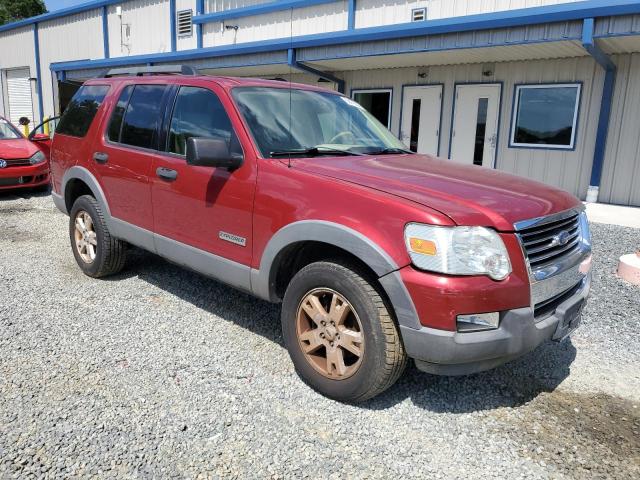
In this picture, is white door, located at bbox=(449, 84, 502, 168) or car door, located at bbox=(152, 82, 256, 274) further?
white door, located at bbox=(449, 84, 502, 168)

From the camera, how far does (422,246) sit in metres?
2.56

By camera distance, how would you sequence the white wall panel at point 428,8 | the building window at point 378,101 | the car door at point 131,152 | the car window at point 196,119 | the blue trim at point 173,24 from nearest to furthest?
1. the car window at point 196,119
2. the car door at point 131,152
3. the white wall panel at point 428,8
4. the building window at point 378,101
5. the blue trim at point 173,24

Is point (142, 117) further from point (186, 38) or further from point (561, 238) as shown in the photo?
point (186, 38)

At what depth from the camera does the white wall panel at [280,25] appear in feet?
50.3

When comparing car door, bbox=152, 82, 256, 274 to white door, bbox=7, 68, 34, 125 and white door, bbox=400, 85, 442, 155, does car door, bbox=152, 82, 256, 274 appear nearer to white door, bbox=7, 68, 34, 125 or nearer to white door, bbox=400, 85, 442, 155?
white door, bbox=400, 85, 442, 155

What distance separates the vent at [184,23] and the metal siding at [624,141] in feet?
48.7

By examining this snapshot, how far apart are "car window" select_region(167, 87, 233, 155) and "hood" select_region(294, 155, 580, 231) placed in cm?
77

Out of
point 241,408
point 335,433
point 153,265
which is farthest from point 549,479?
point 153,265

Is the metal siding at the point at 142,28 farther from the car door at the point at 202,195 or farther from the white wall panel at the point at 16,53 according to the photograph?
the car door at the point at 202,195

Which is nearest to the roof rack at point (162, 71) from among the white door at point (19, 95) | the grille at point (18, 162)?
the grille at point (18, 162)

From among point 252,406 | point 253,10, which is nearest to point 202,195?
point 252,406

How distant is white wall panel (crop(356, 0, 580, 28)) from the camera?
12469mm

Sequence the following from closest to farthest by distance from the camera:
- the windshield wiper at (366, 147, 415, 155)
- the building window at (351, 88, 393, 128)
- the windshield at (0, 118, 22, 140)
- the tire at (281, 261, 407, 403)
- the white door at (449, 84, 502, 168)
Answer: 1. the tire at (281, 261, 407, 403)
2. the windshield wiper at (366, 147, 415, 155)
3. the windshield at (0, 118, 22, 140)
4. the white door at (449, 84, 502, 168)
5. the building window at (351, 88, 393, 128)

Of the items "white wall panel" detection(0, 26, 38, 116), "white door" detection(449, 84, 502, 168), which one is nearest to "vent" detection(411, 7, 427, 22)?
"white door" detection(449, 84, 502, 168)
